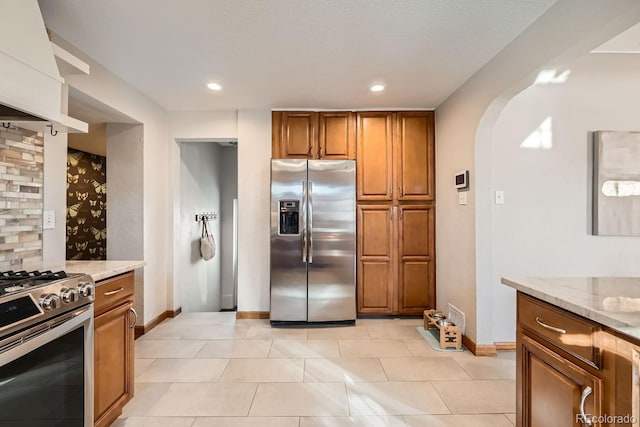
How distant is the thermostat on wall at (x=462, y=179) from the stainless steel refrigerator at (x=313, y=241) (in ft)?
3.37

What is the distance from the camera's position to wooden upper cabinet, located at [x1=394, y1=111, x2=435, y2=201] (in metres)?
3.56

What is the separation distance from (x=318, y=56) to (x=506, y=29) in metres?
1.29

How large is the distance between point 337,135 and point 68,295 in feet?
9.51

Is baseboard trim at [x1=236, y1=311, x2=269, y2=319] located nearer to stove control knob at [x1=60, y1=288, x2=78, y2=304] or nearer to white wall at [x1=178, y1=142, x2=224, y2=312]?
white wall at [x1=178, y1=142, x2=224, y2=312]

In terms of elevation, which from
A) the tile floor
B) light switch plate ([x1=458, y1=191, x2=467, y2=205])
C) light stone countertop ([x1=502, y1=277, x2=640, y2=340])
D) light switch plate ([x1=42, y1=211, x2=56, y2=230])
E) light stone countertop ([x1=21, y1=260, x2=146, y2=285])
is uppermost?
light switch plate ([x1=458, y1=191, x2=467, y2=205])

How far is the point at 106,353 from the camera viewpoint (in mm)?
1630

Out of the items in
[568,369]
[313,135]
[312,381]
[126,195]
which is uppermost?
[313,135]

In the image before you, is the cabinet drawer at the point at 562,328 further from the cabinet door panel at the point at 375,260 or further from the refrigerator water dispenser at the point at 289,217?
the refrigerator water dispenser at the point at 289,217

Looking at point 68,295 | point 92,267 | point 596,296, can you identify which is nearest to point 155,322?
point 92,267

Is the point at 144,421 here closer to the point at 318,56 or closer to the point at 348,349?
the point at 348,349

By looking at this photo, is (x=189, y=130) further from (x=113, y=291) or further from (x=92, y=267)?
(x=113, y=291)

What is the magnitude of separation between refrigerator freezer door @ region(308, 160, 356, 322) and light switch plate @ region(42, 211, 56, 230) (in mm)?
2087

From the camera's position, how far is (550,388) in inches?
48.4

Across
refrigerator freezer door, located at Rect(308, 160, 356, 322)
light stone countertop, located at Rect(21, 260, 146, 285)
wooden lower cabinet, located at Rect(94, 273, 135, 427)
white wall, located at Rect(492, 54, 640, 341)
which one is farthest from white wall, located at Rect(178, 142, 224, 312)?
white wall, located at Rect(492, 54, 640, 341)
